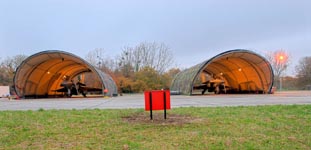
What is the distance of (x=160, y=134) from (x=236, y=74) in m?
31.9

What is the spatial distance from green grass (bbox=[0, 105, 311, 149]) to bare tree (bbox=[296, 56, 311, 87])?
51600 mm

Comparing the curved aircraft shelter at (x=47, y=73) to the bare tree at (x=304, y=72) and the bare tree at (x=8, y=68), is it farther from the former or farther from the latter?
the bare tree at (x=304, y=72)

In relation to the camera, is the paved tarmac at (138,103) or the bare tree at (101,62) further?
the bare tree at (101,62)

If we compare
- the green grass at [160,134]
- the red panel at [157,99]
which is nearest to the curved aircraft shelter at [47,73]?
the red panel at [157,99]

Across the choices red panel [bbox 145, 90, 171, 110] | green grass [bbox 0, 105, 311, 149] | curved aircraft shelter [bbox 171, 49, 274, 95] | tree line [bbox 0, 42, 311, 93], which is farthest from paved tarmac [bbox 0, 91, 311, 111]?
tree line [bbox 0, 42, 311, 93]

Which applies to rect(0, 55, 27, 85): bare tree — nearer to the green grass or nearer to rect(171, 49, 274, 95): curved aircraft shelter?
rect(171, 49, 274, 95): curved aircraft shelter

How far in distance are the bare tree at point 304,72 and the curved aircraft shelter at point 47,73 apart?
126 feet

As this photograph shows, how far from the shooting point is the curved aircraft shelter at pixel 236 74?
28.4 metres

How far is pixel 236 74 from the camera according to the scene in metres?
36.1

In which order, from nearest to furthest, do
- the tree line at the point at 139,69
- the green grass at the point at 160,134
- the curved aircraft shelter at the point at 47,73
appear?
the green grass at the point at 160,134
the curved aircraft shelter at the point at 47,73
the tree line at the point at 139,69

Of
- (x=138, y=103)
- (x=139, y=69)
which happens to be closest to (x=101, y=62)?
(x=139, y=69)

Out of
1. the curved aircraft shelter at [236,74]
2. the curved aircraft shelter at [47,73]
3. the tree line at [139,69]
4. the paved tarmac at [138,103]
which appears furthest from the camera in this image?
the tree line at [139,69]

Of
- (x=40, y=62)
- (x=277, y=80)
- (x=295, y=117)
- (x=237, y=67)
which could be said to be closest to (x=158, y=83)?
(x=237, y=67)

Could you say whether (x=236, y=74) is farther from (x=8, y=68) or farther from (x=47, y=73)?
(x=8, y=68)
